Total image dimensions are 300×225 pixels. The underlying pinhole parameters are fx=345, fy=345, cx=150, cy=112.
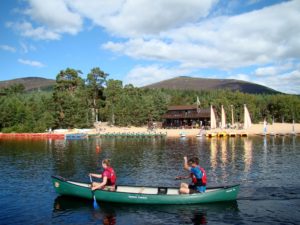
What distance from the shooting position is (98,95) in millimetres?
127438

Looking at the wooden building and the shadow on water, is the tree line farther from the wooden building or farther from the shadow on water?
the shadow on water

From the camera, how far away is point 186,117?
117m

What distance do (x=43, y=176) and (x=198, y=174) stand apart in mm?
18434

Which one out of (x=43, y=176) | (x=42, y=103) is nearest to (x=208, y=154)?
(x=43, y=176)

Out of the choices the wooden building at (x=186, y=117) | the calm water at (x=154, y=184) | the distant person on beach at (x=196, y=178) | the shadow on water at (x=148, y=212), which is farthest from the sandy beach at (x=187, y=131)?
the shadow on water at (x=148, y=212)

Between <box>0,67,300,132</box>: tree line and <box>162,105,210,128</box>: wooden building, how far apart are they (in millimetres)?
3339

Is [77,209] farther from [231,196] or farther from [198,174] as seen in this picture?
[231,196]

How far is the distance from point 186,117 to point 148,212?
95.5 metres

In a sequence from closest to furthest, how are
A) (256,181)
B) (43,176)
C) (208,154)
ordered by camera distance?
(256,181)
(43,176)
(208,154)

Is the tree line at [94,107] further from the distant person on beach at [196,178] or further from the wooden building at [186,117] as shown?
the distant person on beach at [196,178]

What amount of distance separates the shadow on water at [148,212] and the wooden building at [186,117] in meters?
88.9

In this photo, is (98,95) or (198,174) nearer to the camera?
(198,174)

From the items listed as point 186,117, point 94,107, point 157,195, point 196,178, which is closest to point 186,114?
point 186,117

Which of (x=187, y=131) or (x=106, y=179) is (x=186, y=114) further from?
(x=106, y=179)
